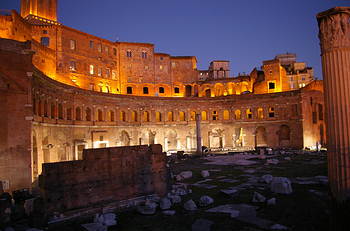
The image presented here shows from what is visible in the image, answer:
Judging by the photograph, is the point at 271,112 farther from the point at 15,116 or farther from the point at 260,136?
the point at 15,116

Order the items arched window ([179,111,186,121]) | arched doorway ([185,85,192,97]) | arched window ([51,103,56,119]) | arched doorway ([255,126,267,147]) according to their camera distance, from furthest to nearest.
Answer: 1. arched doorway ([185,85,192,97])
2. arched window ([179,111,186,121])
3. arched doorway ([255,126,267,147])
4. arched window ([51,103,56,119])

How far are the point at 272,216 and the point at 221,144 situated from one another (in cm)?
3528

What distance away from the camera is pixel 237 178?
1605 centimetres

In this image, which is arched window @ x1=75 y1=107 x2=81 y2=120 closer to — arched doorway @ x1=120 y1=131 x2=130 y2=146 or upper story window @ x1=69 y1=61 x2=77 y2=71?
arched doorway @ x1=120 y1=131 x2=130 y2=146

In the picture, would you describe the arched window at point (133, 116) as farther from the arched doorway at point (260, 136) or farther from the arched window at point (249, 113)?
the arched doorway at point (260, 136)

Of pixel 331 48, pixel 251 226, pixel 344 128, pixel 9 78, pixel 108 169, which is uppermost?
pixel 9 78

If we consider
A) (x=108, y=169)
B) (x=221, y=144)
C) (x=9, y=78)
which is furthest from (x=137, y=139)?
(x=108, y=169)

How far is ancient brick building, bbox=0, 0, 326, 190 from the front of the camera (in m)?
29.1

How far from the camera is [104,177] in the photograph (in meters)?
A: 11.0

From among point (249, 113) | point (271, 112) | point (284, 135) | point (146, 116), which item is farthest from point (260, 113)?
point (146, 116)

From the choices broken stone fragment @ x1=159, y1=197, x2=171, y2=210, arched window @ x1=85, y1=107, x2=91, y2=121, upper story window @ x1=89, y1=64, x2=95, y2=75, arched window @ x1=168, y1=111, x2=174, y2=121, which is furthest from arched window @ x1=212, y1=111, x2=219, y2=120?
broken stone fragment @ x1=159, y1=197, x2=171, y2=210

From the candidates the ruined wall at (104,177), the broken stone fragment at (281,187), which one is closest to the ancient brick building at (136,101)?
the ruined wall at (104,177)

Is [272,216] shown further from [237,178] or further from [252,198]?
[237,178]

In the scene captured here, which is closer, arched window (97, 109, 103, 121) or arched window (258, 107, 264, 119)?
arched window (97, 109, 103, 121)
